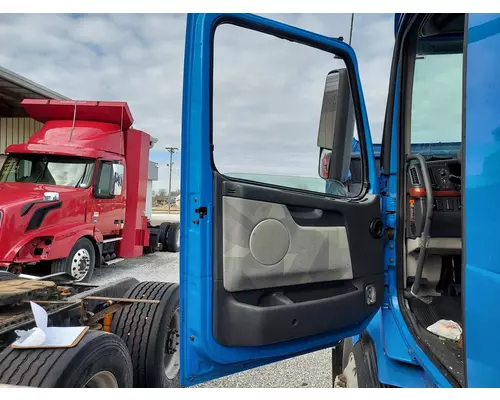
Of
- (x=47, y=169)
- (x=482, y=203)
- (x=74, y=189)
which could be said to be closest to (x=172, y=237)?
(x=74, y=189)

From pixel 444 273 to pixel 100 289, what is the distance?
113 inches

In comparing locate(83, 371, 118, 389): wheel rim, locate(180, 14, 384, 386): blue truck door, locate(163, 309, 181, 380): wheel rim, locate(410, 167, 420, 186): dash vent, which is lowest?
locate(163, 309, 181, 380): wheel rim

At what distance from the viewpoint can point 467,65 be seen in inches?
57.2

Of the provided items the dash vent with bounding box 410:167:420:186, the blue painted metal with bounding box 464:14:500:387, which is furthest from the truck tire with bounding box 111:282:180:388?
the blue painted metal with bounding box 464:14:500:387

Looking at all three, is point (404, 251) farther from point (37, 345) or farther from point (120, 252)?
point (120, 252)

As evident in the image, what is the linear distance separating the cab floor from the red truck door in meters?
6.83

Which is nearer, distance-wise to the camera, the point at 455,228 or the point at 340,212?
the point at 340,212

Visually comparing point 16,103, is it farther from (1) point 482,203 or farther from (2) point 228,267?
(1) point 482,203

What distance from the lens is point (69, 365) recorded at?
2.07m

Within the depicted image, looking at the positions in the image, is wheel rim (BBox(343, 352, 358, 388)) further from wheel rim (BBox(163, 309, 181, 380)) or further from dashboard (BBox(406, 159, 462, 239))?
wheel rim (BBox(163, 309, 181, 380))

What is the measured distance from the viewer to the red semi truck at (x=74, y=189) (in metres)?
6.38

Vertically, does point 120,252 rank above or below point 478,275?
below

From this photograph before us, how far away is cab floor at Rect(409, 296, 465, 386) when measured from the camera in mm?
1737

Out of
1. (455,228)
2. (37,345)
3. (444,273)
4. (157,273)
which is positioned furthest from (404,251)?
(157,273)
